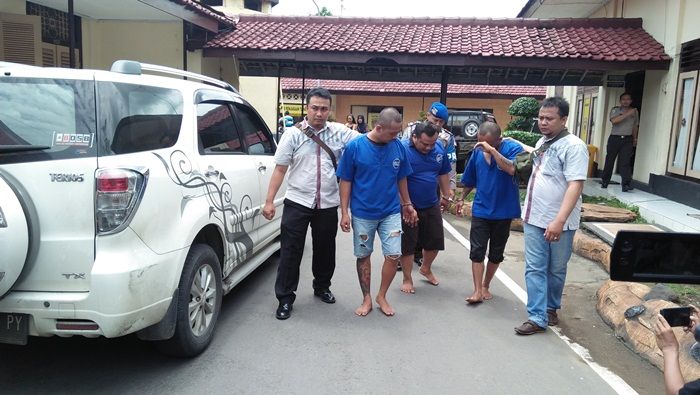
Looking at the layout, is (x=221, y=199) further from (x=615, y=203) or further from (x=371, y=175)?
(x=615, y=203)

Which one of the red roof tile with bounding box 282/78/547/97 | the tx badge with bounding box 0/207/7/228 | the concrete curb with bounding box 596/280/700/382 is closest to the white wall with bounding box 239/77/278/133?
the red roof tile with bounding box 282/78/547/97

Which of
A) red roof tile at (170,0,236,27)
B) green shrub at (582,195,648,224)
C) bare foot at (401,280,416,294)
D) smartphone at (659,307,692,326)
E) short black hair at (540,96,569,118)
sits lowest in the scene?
bare foot at (401,280,416,294)

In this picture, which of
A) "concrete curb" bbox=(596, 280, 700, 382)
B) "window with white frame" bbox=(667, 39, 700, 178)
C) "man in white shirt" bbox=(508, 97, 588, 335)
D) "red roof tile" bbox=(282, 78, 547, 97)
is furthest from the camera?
"red roof tile" bbox=(282, 78, 547, 97)

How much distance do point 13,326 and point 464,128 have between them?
15249mm

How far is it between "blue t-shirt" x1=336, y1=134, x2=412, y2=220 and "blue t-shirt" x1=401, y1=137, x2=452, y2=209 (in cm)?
79

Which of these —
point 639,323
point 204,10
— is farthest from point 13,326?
point 204,10

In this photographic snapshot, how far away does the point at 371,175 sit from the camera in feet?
14.0

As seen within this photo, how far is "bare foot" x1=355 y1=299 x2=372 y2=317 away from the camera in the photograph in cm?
445

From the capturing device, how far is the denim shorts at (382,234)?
4336 millimetres

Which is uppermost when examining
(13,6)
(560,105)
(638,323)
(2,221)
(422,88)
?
(422,88)

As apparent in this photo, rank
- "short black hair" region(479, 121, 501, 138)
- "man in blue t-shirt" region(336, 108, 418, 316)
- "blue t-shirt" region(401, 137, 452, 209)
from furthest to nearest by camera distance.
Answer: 1. "blue t-shirt" region(401, 137, 452, 209)
2. "short black hair" region(479, 121, 501, 138)
3. "man in blue t-shirt" region(336, 108, 418, 316)

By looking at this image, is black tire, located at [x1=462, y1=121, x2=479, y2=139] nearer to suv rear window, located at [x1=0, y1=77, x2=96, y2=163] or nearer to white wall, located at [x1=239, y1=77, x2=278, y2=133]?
white wall, located at [x1=239, y1=77, x2=278, y2=133]

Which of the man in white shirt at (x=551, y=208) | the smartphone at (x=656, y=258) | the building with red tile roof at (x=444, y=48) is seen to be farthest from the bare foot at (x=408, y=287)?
the building with red tile roof at (x=444, y=48)

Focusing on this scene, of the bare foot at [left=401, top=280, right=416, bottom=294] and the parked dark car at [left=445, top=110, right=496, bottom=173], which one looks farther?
the parked dark car at [left=445, top=110, right=496, bottom=173]
